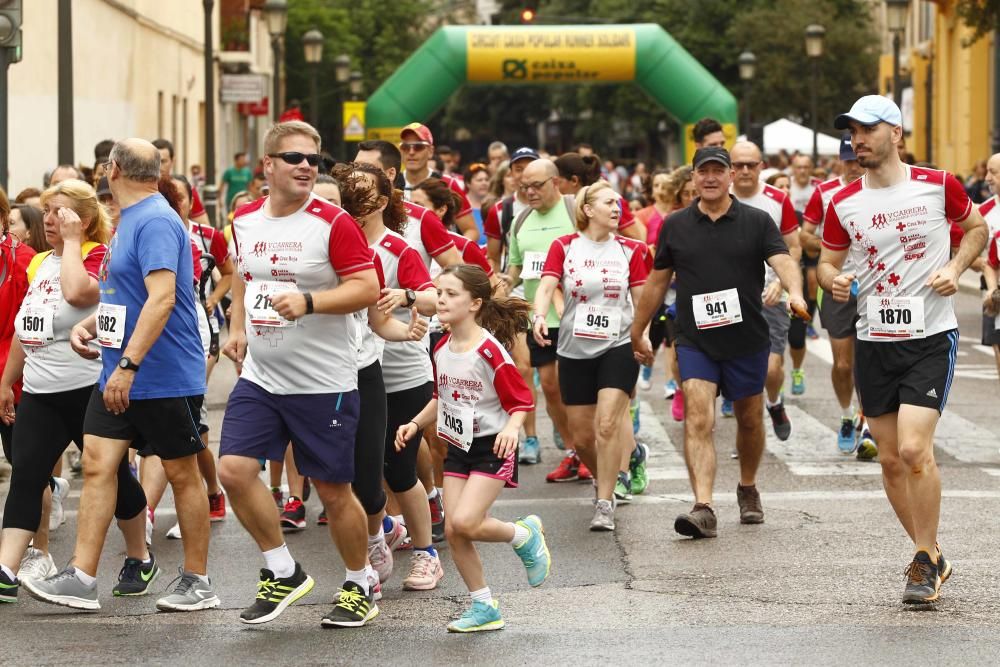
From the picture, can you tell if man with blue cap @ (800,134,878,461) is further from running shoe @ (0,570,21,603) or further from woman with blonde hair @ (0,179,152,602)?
running shoe @ (0,570,21,603)

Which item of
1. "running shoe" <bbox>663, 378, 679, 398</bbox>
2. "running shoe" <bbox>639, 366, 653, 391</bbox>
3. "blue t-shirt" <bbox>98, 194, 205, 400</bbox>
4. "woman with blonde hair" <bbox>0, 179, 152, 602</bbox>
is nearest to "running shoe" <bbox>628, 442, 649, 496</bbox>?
"woman with blonde hair" <bbox>0, 179, 152, 602</bbox>

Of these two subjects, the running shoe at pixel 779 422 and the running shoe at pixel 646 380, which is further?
the running shoe at pixel 646 380

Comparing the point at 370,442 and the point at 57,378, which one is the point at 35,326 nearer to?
the point at 57,378

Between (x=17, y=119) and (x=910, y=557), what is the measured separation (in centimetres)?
1769

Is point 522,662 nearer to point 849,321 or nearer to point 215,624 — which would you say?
point 215,624

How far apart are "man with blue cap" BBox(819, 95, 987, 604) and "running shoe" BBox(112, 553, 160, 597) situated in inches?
121

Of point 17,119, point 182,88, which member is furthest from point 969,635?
point 182,88

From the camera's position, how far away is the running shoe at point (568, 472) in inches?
448

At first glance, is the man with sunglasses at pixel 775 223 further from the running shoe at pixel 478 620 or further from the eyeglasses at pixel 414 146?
the running shoe at pixel 478 620

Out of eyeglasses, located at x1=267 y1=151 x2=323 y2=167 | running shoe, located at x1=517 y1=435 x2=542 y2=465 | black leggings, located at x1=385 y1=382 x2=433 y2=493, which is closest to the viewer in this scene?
eyeglasses, located at x1=267 y1=151 x2=323 y2=167

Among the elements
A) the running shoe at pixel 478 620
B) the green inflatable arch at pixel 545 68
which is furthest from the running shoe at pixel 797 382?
the green inflatable arch at pixel 545 68

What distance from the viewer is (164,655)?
21.9 ft

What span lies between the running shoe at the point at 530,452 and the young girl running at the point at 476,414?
4.55 m

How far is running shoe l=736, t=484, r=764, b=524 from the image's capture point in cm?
959
